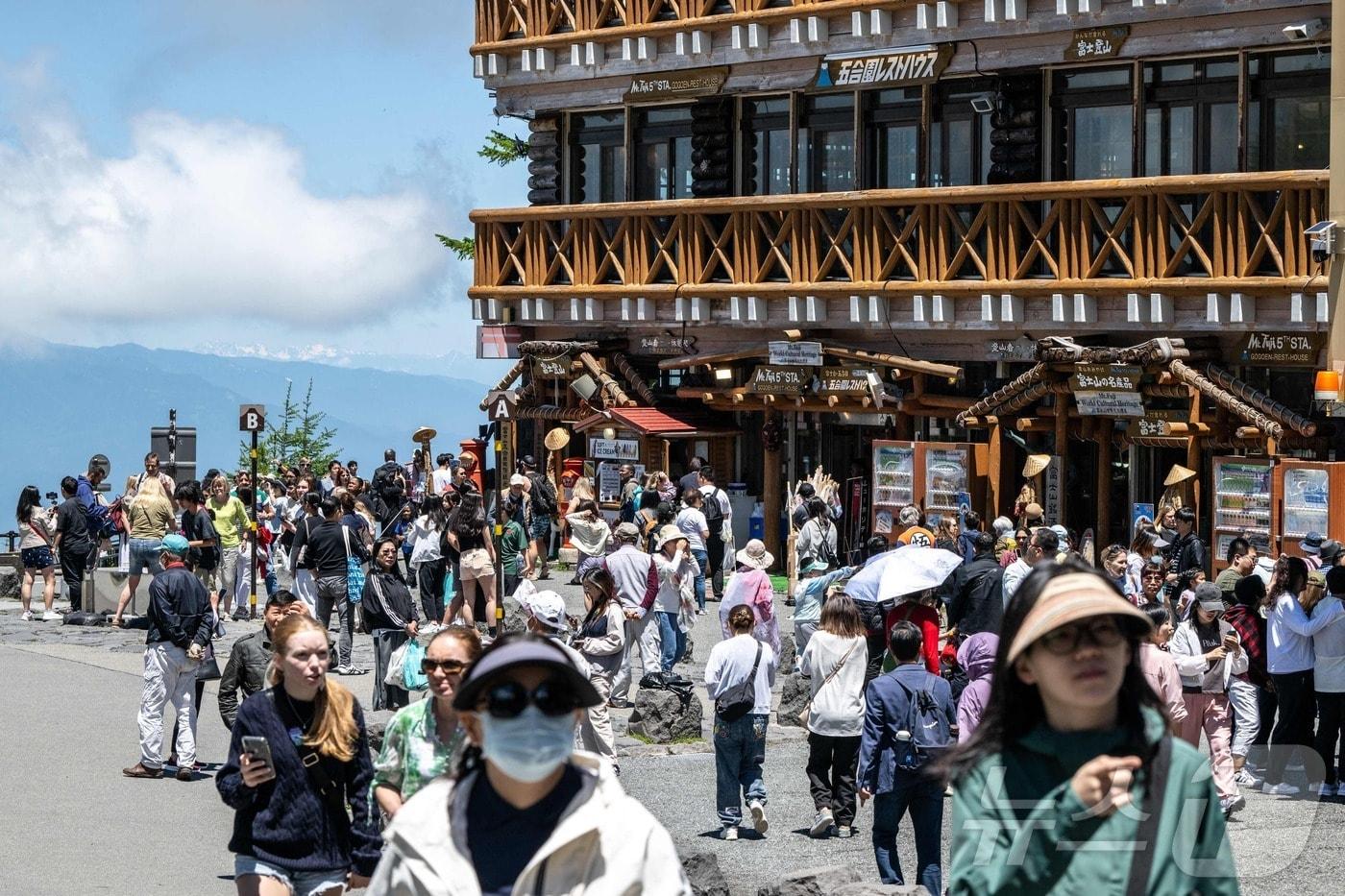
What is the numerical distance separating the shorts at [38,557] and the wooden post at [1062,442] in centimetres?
1127

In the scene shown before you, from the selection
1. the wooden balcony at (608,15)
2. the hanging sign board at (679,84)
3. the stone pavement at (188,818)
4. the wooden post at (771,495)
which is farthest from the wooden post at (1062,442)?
the stone pavement at (188,818)

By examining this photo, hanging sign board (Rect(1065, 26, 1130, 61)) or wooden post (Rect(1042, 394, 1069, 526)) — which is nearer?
hanging sign board (Rect(1065, 26, 1130, 61))

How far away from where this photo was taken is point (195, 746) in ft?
49.6

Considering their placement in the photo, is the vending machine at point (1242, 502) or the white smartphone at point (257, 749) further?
the vending machine at point (1242, 502)

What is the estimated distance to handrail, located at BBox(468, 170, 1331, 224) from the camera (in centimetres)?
2170

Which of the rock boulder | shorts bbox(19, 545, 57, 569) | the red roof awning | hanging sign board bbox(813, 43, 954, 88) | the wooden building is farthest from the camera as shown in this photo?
the red roof awning

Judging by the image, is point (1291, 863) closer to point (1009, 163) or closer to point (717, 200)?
point (1009, 163)

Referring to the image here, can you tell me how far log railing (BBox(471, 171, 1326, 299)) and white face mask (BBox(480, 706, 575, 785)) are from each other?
713 inches

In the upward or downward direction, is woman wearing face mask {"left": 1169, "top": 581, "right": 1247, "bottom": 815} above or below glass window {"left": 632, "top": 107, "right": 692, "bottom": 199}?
below

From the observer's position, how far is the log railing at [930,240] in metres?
22.0

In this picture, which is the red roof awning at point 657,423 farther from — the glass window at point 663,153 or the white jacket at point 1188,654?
the white jacket at point 1188,654

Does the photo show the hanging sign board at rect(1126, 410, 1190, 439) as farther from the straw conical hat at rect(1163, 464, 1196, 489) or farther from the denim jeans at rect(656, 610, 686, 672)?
the denim jeans at rect(656, 610, 686, 672)

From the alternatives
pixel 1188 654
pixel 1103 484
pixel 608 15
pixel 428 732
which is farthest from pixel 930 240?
pixel 428 732

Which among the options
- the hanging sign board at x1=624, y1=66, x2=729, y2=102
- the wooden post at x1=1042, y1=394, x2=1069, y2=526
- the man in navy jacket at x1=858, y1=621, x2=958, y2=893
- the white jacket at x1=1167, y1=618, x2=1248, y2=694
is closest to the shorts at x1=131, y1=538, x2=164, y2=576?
the hanging sign board at x1=624, y1=66, x2=729, y2=102
